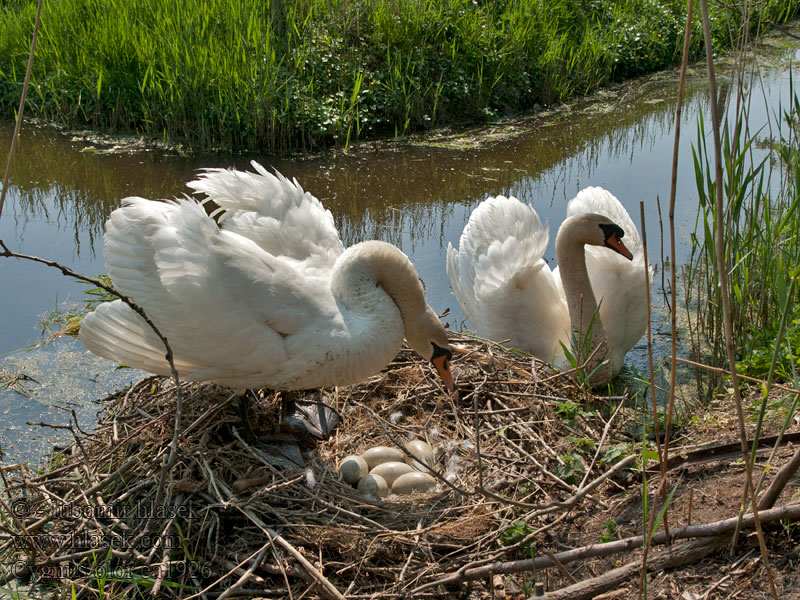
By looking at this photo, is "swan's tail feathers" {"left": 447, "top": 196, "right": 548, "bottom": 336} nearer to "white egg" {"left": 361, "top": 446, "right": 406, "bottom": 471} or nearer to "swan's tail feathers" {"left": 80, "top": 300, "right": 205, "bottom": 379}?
"white egg" {"left": 361, "top": 446, "right": 406, "bottom": 471}

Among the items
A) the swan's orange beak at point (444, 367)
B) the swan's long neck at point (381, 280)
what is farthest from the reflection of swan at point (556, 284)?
the swan's long neck at point (381, 280)

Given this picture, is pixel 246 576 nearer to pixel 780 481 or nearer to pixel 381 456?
pixel 381 456

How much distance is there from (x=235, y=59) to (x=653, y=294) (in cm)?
528

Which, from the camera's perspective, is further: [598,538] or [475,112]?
[475,112]

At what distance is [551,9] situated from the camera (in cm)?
1159

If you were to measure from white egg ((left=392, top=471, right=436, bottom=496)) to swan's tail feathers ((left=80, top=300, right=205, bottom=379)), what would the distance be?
1.18 metres

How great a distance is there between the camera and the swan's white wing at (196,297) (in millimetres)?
3537

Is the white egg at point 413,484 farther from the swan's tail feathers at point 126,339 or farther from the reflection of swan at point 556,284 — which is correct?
the reflection of swan at point 556,284

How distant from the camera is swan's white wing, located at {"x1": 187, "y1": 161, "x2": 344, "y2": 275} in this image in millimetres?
4367

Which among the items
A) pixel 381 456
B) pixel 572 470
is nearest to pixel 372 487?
pixel 381 456

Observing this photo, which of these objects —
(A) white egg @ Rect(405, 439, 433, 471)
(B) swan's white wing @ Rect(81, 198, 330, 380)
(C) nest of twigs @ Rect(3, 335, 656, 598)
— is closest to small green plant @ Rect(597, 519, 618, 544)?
(C) nest of twigs @ Rect(3, 335, 656, 598)

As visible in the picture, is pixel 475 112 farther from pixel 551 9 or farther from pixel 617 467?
pixel 617 467

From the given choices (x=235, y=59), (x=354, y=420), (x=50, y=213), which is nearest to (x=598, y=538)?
→ (x=354, y=420)

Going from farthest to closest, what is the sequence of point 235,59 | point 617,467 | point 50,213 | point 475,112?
point 475,112 < point 235,59 < point 50,213 < point 617,467
